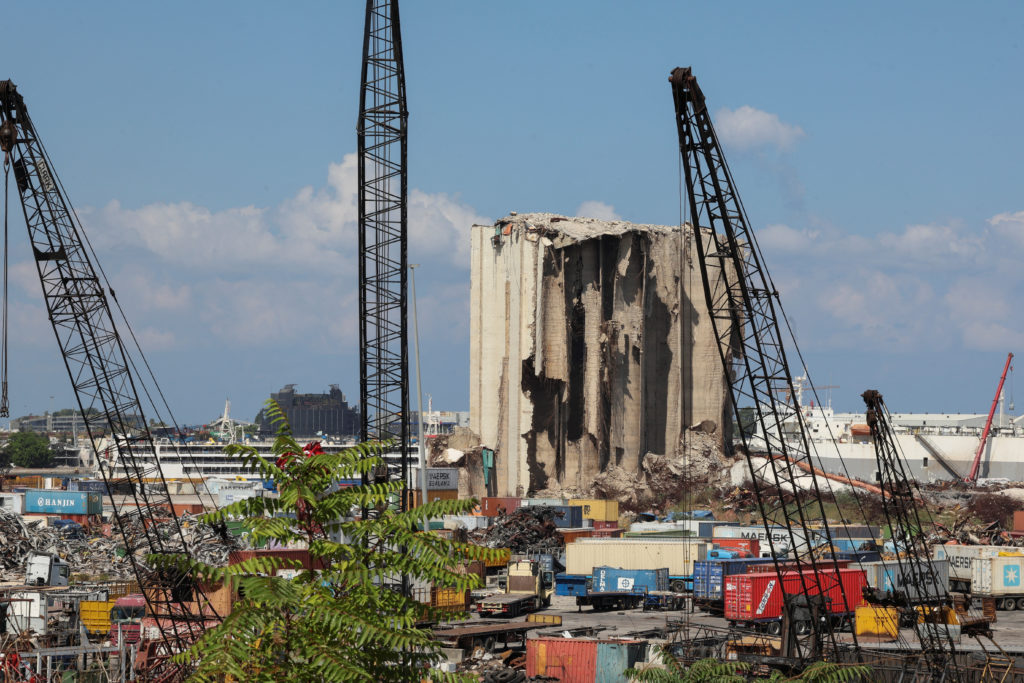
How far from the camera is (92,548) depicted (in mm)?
82625

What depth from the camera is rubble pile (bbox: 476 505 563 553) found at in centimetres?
8057

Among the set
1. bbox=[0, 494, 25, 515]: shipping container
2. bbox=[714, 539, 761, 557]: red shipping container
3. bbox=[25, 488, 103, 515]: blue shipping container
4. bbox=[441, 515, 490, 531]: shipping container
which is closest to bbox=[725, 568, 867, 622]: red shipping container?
bbox=[714, 539, 761, 557]: red shipping container

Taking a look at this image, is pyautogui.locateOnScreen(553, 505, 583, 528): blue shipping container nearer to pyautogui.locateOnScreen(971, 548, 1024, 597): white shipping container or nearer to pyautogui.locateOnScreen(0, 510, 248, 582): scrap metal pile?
pyautogui.locateOnScreen(0, 510, 248, 582): scrap metal pile

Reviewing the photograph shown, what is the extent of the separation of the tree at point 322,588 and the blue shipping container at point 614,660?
77.8 feet

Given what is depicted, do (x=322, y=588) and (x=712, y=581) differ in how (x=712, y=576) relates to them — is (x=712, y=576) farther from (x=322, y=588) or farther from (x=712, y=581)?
(x=322, y=588)

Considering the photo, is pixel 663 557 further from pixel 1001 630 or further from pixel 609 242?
pixel 609 242

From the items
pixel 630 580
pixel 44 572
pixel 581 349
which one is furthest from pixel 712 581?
pixel 581 349

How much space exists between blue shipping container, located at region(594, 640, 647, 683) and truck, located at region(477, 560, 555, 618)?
648 inches

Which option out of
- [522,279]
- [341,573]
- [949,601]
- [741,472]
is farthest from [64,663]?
[741,472]

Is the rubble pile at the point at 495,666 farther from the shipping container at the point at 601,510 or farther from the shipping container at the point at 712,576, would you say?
the shipping container at the point at 601,510

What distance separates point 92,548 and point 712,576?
146 feet

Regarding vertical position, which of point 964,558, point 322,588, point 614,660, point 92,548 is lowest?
point 92,548

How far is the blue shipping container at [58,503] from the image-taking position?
336 ft

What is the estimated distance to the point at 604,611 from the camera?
6050 cm
